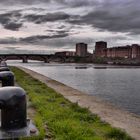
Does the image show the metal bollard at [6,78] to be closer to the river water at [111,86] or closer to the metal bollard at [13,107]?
the metal bollard at [13,107]

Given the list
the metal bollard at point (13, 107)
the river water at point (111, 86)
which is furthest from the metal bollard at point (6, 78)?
the river water at point (111, 86)

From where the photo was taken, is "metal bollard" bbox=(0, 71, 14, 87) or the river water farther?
the river water

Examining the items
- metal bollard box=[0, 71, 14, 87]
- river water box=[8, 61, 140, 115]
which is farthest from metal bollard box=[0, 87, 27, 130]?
river water box=[8, 61, 140, 115]

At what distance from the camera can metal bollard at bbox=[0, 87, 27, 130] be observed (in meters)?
6.65

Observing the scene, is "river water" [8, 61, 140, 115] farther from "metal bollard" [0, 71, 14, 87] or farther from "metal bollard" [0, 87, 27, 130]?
"metal bollard" [0, 87, 27, 130]

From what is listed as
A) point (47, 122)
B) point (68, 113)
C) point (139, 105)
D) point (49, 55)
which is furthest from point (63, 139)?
point (49, 55)

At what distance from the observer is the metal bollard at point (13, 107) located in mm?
6652

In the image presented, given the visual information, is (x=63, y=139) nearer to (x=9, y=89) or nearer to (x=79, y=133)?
(x=79, y=133)

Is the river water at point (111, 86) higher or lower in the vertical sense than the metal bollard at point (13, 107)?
lower

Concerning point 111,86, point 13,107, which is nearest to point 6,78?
point 13,107

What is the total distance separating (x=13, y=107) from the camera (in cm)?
678

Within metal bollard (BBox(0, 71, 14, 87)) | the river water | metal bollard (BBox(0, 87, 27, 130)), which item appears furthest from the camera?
the river water

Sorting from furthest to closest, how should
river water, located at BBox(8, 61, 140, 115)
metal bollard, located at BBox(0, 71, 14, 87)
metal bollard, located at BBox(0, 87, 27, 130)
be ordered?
river water, located at BBox(8, 61, 140, 115), metal bollard, located at BBox(0, 71, 14, 87), metal bollard, located at BBox(0, 87, 27, 130)

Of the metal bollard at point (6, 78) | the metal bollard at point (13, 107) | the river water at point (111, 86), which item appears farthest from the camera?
the river water at point (111, 86)
